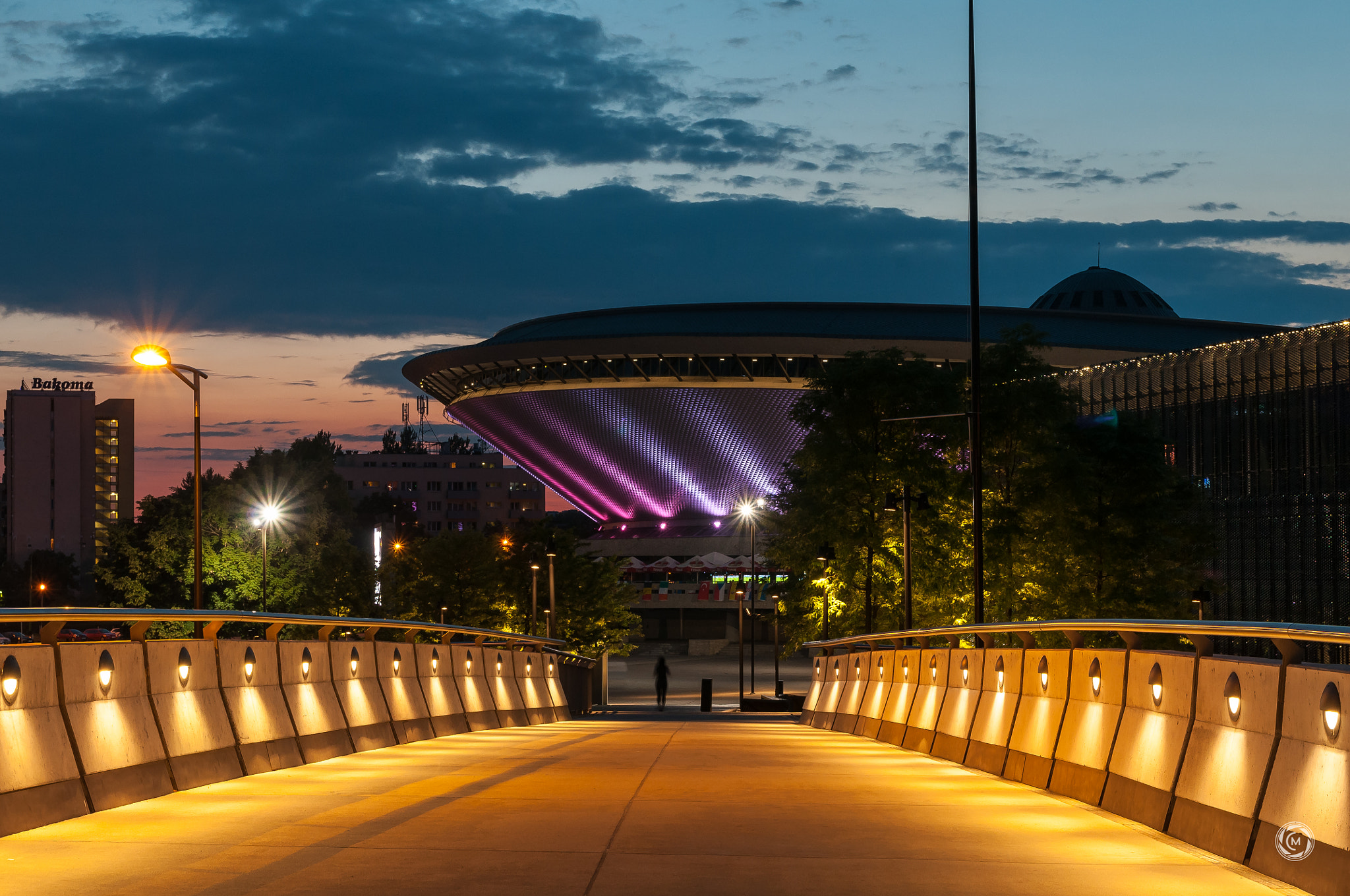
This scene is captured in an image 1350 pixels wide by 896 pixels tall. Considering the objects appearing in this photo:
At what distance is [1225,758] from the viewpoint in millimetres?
7875

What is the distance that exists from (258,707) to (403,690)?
4.64 meters

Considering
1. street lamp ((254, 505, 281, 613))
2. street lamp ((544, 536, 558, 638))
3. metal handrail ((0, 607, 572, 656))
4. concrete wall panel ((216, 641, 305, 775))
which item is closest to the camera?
metal handrail ((0, 607, 572, 656))

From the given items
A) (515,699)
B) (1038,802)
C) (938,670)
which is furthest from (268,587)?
(1038,802)

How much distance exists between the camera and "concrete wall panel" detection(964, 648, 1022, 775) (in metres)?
12.7

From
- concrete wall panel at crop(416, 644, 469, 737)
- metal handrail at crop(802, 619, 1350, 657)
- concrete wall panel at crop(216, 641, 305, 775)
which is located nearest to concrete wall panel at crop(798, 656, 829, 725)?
concrete wall panel at crop(416, 644, 469, 737)

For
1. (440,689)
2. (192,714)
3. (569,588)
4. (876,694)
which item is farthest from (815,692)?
(569,588)

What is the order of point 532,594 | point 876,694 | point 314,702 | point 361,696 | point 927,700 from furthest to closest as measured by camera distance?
point 532,594 → point 876,694 → point 927,700 → point 361,696 → point 314,702

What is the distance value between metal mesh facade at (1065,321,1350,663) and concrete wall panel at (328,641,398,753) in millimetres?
46496

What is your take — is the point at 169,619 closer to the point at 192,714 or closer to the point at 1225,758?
the point at 192,714

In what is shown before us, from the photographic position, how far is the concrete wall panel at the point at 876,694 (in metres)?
20.1

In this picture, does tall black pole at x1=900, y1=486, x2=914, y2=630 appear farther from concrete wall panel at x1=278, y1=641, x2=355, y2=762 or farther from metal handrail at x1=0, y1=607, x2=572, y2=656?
concrete wall panel at x1=278, y1=641, x2=355, y2=762

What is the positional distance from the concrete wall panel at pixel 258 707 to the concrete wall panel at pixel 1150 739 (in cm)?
638

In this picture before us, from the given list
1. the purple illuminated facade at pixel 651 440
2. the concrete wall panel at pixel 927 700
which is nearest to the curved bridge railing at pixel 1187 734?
the concrete wall panel at pixel 927 700

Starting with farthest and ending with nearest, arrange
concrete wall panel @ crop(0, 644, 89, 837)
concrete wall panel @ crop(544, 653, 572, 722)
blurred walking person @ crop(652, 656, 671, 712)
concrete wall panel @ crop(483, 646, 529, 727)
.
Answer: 1. blurred walking person @ crop(652, 656, 671, 712)
2. concrete wall panel @ crop(544, 653, 572, 722)
3. concrete wall panel @ crop(483, 646, 529, 727)
4. concrete wall panel @ crop(0, 644, 89, 837)
